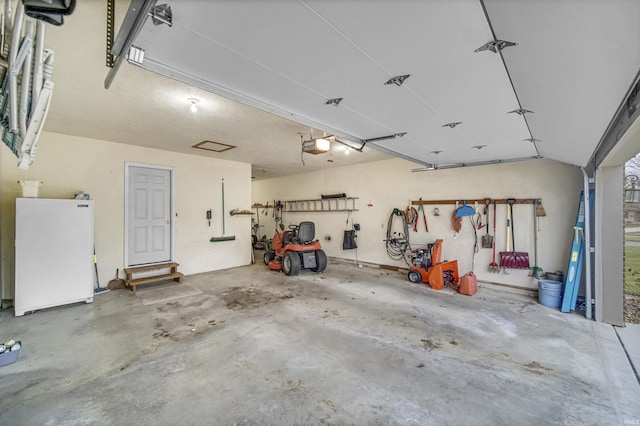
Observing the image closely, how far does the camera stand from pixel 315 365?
2320mm

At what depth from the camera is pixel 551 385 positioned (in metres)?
2.07

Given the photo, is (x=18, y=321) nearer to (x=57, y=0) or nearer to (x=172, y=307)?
(x=172, y=307)

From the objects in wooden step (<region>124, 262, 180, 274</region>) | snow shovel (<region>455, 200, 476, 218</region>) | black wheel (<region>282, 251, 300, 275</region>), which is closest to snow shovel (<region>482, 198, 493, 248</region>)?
snow shovel (<region>455, 200, 476, 218</region>)

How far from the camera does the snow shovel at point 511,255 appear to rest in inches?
169

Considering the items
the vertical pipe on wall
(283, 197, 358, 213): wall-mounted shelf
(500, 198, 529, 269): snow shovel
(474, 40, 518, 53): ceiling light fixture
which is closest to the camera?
(474, 40, 518, 53): ceiling light fixture

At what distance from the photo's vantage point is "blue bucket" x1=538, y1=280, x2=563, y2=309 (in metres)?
3.74

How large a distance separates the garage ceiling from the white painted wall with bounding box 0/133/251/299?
1838 millimetres

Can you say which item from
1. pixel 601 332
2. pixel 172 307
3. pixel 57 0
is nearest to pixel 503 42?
pixel 57 0

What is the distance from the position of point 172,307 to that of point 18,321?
5.90 ft

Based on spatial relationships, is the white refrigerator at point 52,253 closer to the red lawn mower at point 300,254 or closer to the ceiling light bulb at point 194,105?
the ceiling light bulb at point 194,105

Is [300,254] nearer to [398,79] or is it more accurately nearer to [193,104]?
[193,104]

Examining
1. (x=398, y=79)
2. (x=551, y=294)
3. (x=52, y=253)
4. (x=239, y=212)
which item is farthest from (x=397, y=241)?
(x=52, y=253)

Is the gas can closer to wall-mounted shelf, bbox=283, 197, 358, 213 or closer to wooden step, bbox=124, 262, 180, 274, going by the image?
wall-mounted shelf, bbox=283, 197, 358, 213

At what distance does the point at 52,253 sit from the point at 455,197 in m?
6.88
